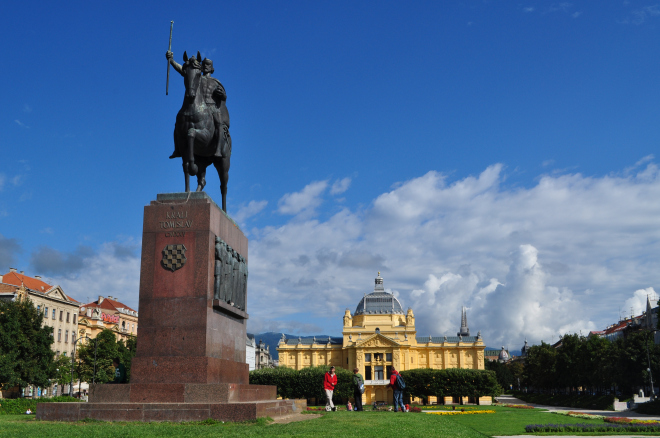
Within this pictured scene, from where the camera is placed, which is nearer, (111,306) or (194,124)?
(194,124)

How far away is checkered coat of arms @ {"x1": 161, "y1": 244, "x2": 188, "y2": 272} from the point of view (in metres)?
14.3

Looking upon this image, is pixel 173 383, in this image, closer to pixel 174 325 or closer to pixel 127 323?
pixel 174 325

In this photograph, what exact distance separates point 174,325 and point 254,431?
15.3ft

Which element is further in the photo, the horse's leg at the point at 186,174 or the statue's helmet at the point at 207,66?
the statue's helmet at the point at 207,66

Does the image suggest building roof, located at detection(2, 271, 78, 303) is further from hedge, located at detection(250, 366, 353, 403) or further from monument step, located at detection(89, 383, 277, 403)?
monument step, located at detection(89, 383, 277, 403)

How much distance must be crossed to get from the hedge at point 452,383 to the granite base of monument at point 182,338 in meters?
64.9

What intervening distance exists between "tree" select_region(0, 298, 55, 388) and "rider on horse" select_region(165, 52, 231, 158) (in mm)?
37341

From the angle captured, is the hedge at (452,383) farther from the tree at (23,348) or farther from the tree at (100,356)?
the tree at (23,348)

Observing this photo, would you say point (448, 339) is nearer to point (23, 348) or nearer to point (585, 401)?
point (585, 401)

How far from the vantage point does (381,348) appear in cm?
10819

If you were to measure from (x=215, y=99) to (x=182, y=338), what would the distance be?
7.04 metres

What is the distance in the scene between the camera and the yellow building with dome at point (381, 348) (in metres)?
108

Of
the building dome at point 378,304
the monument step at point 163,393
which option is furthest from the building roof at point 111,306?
the monument step at point 163,393

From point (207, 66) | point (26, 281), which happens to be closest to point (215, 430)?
point (207, 66)
